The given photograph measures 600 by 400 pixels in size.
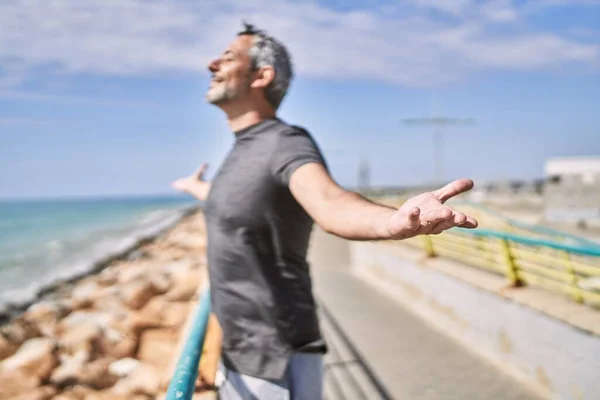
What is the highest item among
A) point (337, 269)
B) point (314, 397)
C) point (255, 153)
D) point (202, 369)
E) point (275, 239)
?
point (255, 153)

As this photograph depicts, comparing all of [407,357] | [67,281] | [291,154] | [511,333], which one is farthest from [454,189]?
[67,281]

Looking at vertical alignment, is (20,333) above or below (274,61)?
below

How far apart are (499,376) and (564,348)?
2.80 feet

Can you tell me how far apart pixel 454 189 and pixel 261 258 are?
2.64ft

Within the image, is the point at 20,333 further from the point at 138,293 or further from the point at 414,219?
the point at 414,219

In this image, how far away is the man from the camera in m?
1.67

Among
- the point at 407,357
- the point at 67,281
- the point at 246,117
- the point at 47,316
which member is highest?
the point at 246,117

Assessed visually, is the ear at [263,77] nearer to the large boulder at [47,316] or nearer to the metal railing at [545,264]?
the metal railing at [545,264]

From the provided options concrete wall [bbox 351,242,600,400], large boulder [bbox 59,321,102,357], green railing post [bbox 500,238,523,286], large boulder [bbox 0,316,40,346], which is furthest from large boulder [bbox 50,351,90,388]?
green railing post [bbox 500,238,523,286]

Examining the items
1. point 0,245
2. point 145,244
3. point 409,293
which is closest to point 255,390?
point 409,293

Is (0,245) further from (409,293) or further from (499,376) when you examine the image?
(499,376)

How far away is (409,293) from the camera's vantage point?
7.54 m

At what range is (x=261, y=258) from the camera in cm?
173

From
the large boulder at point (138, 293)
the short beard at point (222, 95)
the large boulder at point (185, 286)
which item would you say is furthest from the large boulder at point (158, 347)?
the short beard at point (222, 95)
